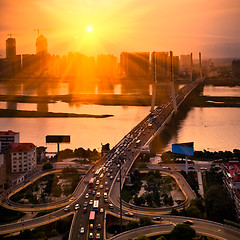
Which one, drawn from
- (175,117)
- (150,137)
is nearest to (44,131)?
(150,137)

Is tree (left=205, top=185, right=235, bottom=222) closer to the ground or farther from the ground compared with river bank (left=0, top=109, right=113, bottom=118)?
closer to the ground

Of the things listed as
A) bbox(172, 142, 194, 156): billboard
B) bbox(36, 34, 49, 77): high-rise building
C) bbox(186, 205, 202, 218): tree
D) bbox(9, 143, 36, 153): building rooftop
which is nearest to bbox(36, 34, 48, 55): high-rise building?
bbox(36, 34, 49, 77): high-rise building

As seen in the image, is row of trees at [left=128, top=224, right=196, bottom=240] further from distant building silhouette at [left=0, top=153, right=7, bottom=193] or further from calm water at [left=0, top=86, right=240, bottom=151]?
calm water at [left=0, top=86, right=240, bottom=151]

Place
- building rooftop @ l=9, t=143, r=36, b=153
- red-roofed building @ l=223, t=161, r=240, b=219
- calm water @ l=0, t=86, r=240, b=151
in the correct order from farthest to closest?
calm water @ l=0, t=86, r=240, b=151 < building rooftop @ l=9, t=143, r=36, b=153 < red-roofed building @ l=223, t=161, r=240, b=219

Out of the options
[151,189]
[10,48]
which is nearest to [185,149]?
[151,189]

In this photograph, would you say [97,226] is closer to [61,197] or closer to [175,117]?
[61,197]

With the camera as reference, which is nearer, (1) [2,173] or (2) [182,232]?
(2) [182,232]

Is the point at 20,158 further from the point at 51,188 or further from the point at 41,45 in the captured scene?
the point at 41,45
